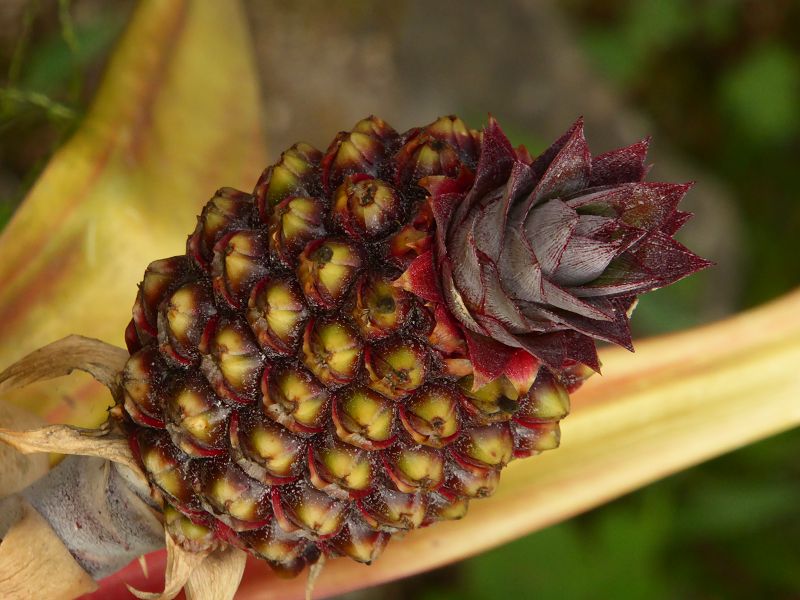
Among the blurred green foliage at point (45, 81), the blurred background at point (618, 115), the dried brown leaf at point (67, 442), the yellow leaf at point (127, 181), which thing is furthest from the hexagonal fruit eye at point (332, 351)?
the blurred background at point (618, 115)

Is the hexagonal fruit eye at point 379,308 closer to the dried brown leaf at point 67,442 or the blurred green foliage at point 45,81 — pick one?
the dried brown leaf at point 67,442

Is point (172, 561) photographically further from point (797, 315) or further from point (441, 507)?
point (797, 315)

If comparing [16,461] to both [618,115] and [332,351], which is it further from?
[618,115]

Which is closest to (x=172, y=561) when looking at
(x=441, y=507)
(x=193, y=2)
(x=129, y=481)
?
(x=129, y=481)

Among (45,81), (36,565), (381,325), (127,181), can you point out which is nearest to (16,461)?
(36,565)

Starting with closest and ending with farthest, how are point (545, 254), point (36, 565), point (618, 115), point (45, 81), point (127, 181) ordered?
point (545, 254) → point (36, 565) → point (127, 181) → point (45, 81) → point (618, 115)

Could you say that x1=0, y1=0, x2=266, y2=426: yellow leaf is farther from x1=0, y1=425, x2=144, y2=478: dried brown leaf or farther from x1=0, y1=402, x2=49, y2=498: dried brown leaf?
x1=0, y1=425, x2=144, y2=478: dried brown leaf
